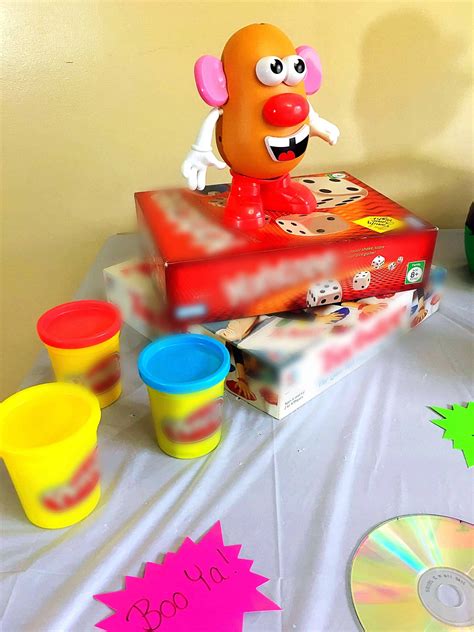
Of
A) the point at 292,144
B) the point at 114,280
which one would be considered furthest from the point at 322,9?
the point at 114,280

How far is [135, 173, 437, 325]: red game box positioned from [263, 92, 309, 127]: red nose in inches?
4.7

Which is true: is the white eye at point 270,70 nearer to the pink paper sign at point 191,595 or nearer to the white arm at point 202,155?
the white arm at point 202,155

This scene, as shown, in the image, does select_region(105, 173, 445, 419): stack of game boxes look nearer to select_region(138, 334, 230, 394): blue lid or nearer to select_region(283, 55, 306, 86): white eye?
select_region(138, 334, 230, 394): blue lid

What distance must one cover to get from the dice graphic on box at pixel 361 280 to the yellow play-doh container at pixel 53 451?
12.4 inches

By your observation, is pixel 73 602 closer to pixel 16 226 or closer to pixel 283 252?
pixel 283 252

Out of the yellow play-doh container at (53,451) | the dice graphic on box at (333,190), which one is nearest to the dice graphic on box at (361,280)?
the dice graphic on box at (333,190)

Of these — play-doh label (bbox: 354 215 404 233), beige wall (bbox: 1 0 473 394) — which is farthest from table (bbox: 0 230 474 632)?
beige wall (bbox: 1 0 473 394)

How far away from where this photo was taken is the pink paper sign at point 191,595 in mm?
354

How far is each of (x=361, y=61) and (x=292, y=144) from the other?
34cm

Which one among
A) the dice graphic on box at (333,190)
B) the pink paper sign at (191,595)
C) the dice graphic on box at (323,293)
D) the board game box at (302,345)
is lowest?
the pink paper sign at (191,595)

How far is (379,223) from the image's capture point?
62 cm

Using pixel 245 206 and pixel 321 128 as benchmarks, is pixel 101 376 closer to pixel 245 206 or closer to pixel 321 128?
pixel 245 206

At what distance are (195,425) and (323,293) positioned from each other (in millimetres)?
215

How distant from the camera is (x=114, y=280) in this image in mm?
664
